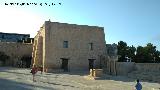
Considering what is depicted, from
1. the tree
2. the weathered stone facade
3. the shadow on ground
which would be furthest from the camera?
the weathered stone facade

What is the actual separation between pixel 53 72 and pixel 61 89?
14148 mm

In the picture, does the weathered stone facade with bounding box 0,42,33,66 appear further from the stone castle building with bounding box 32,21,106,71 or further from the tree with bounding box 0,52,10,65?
the stone castle building with bounding box 32,21,106,71

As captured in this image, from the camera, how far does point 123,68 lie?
3984cm

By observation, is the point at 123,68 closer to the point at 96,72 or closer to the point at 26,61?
the point at 96,72

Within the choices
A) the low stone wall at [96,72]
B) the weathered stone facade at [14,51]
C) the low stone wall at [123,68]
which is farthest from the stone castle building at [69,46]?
the low stone wall at [96,72]

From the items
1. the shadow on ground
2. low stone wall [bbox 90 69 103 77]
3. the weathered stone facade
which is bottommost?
the shadow on ground

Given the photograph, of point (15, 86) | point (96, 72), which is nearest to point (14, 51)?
point (96, 72)

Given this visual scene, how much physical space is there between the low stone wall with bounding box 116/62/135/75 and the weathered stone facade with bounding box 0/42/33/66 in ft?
57.2

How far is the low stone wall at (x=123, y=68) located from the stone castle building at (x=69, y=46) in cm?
369

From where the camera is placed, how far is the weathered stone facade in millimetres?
48531

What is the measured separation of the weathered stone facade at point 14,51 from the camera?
159ft

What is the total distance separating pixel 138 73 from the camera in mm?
38062

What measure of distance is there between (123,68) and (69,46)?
8.08 metres

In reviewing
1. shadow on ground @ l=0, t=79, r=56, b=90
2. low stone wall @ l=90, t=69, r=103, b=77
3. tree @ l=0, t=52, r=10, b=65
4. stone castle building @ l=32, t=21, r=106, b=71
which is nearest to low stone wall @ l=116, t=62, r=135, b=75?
stone castle building @ l=32, t=21, r=106, b=71
